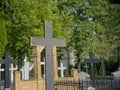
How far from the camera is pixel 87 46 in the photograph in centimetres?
3403

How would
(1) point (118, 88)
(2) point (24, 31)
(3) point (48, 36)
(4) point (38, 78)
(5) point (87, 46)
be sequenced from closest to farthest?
(3) point (48, 36)
(1) point (118, 88)
(4) point (38, 78)
(2) point (24, 31)
(5) point (87, 46)

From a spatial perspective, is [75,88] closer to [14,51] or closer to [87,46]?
[14,51]

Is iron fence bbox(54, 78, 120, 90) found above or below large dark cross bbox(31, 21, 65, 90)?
below

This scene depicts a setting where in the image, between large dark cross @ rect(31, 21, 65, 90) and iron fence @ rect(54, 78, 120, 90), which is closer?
large dark cross @ rect(31, 21, 65, 90)

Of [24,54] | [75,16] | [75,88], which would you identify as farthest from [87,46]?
[75,88]

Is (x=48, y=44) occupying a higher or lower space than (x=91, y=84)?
higher

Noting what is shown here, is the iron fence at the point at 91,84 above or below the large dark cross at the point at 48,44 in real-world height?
below

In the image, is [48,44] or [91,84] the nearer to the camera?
[48,44]

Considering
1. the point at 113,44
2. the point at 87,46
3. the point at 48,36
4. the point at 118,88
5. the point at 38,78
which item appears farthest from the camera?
the point at 113,44

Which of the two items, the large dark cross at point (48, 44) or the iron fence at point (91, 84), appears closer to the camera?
the large dark cross at point (48, 44)

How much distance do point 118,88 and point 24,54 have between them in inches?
488

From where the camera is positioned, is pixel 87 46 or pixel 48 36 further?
pixel 87 46

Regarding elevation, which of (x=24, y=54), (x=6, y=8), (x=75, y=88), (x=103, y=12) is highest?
(x=103, y=12)

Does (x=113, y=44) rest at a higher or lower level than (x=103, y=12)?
lower
